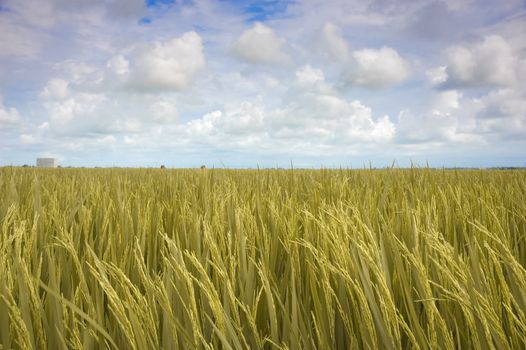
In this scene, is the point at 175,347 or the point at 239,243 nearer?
the point at 175,347

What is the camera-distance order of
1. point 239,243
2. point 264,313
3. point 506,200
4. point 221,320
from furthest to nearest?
point 506,200, point 239,243, point 264,313, point 221,320

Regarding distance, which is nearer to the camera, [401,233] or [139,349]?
[139,349]

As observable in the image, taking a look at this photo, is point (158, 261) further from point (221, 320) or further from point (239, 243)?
point (221, 320)

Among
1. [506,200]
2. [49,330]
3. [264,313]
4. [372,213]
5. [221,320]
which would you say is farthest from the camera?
[506,200]

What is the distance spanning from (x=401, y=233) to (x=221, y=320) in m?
1.05

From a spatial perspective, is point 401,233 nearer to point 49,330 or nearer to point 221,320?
point 221,320

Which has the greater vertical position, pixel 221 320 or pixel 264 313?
pixel 221 320

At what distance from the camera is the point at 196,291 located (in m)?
1.05

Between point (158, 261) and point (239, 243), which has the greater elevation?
point (239, 243)

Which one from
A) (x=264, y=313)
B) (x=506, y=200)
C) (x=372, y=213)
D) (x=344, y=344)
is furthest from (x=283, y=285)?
(x=506, y=200)

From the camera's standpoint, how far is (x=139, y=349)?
0.69m

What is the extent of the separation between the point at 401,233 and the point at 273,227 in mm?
512

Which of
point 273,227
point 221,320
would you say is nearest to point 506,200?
point 273,227

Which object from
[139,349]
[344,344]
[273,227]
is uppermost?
[273,227]
